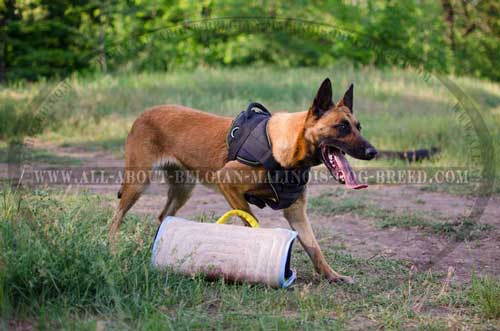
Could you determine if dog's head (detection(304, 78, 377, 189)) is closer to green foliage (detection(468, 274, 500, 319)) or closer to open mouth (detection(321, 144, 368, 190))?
open mouth (detection(321, 144, 368, 190))

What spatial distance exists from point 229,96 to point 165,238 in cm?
1053

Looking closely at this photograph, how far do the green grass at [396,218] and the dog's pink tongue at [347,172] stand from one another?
6.53ft

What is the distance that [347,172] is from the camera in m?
4.68

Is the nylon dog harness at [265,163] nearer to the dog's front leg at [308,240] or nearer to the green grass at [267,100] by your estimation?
the dog's front leg at [308,240]

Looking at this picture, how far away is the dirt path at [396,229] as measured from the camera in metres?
5.53

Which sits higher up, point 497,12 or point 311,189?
point 497,12

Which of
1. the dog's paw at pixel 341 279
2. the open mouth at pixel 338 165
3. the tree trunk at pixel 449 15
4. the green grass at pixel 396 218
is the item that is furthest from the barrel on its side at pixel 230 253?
the tree trunk at pixel 449 15

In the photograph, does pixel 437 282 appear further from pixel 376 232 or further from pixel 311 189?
pixel 311 189

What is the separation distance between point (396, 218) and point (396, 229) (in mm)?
299

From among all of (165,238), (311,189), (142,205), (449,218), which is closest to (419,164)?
(311,189)

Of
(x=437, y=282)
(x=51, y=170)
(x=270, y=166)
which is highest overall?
(x=270, y=166)

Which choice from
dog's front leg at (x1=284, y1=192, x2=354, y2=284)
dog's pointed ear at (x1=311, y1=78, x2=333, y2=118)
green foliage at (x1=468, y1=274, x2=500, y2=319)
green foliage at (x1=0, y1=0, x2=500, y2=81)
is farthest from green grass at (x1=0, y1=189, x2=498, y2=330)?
green foliage at (x1=0, y1=0, x2=500, y2=81)

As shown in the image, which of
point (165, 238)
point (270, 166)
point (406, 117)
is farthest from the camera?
point (406, 117)

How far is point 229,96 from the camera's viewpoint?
1482 cm
